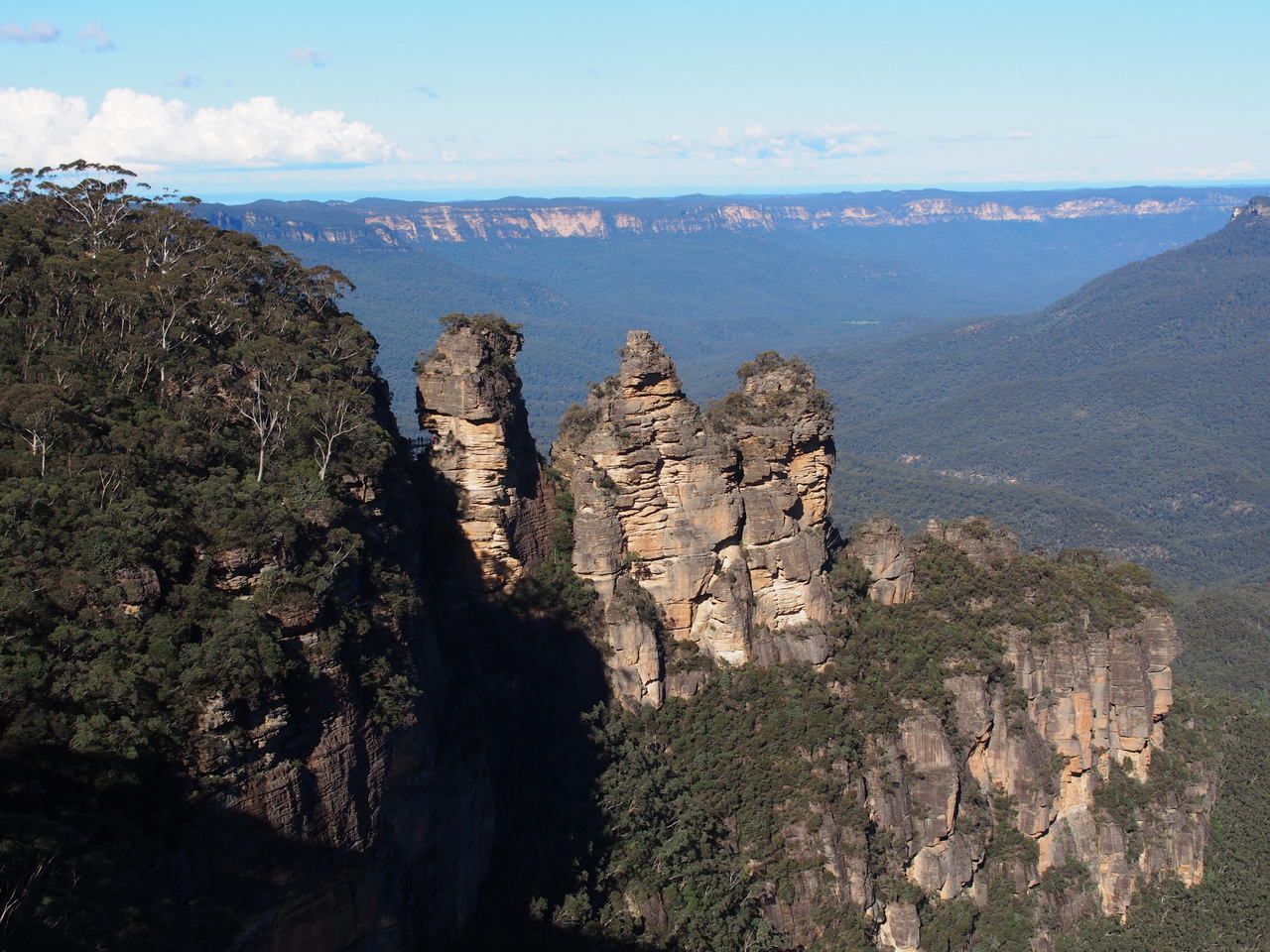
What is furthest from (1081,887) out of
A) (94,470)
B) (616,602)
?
(94,470)

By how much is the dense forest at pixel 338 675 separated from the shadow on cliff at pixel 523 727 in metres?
0.10

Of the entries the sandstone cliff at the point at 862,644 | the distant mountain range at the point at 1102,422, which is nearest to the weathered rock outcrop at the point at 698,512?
the sandstone cliff at the point at 862,644

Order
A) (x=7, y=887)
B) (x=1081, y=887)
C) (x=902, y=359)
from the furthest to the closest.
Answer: (x=902, y=359) < (x=1081, y=887) < (x=7, y=887)

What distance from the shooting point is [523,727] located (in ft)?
99.9

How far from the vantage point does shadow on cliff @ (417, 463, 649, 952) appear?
988 inches

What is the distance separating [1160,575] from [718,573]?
77.7 m

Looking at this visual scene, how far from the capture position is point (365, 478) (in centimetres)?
2427

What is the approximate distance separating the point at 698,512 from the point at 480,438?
745 cm

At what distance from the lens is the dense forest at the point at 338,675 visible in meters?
16.6

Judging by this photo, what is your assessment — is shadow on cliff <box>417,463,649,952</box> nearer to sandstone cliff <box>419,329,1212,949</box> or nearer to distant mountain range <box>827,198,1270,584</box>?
sandstone cliff <box>419,329,1212,949</box>

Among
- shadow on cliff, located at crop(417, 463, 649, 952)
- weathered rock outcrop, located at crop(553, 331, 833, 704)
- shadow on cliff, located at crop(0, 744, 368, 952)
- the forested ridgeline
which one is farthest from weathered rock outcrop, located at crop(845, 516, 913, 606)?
shadow on cliff, located at crop(0, 744, 368, 952)

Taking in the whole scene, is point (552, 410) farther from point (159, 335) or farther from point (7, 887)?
point (7, 887)

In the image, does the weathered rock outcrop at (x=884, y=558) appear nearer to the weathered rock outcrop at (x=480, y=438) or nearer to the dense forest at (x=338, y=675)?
the dense forest at (x=338, y=675)

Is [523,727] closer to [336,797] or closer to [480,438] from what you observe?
[480,438]
